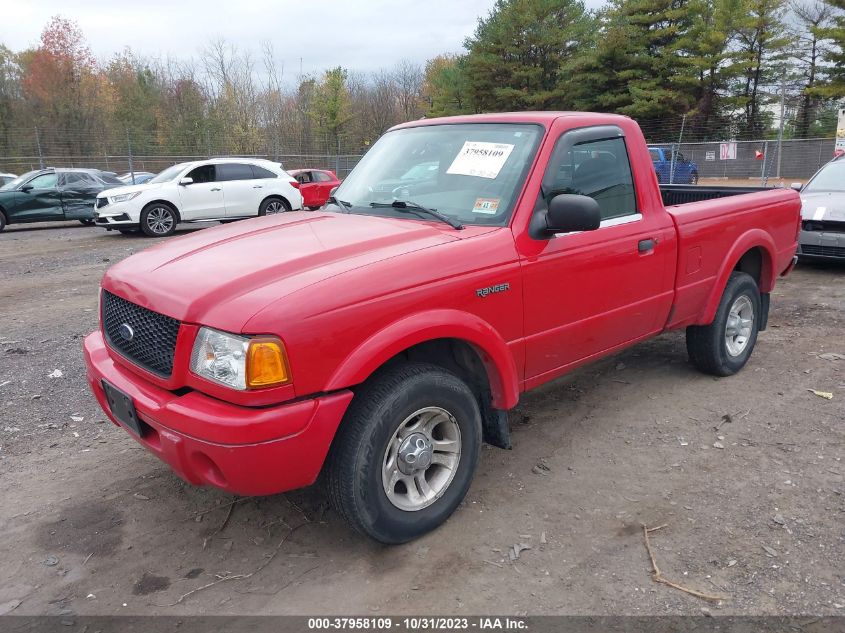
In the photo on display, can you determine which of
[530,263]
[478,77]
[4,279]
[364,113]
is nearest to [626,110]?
[478,77]

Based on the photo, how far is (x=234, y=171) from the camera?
50.0 feet

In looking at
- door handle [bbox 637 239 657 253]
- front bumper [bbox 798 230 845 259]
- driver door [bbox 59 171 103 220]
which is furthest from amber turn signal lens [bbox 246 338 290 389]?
driver door [bbox 59 171 103 220]

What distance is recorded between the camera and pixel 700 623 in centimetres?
254

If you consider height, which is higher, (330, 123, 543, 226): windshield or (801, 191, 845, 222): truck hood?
(330, 123, 543, 226): windshield

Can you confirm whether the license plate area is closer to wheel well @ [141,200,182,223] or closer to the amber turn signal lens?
the amber turn signal lens

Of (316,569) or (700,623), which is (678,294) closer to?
A: (700,623)

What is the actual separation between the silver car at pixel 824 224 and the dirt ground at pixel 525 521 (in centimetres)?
407

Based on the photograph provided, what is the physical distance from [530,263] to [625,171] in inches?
47.0

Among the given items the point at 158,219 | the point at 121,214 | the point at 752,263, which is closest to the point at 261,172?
the point at 158,219

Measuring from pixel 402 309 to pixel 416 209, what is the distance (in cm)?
94

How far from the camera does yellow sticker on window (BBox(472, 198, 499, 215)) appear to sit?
134 inches

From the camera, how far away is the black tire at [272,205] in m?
15.5

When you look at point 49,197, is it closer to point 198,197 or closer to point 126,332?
point 198,197

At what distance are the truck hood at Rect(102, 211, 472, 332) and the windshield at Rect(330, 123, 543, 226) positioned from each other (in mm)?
191
